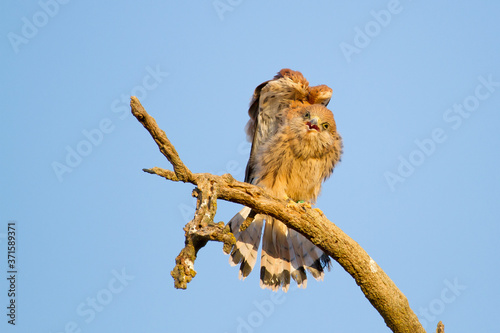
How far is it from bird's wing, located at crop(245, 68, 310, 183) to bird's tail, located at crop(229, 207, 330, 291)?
0.58 m

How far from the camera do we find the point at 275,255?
490cm

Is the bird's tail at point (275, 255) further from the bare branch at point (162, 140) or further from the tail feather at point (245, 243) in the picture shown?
the bare branch at point (162, 140)

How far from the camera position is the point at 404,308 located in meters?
3.59

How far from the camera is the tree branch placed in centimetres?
308

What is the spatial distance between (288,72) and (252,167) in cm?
100

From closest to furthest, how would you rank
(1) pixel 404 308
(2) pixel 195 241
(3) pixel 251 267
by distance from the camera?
(2) pixel 195 241
(1) pixel 404 308
(3) pixel 251 267

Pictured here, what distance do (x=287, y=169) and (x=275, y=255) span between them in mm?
812

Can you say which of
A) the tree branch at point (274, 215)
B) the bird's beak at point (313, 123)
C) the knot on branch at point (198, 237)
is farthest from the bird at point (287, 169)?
the knot on branch at point (198, 237)

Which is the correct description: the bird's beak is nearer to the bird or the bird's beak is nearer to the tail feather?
the bird

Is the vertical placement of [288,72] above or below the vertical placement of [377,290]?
above

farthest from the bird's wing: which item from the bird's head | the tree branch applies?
the tree branch

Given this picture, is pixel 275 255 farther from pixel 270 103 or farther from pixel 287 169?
pixel 270 103

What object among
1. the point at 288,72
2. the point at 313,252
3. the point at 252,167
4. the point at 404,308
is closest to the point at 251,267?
the point at 313,252

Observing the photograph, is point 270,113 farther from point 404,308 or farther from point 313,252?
point 404,308
